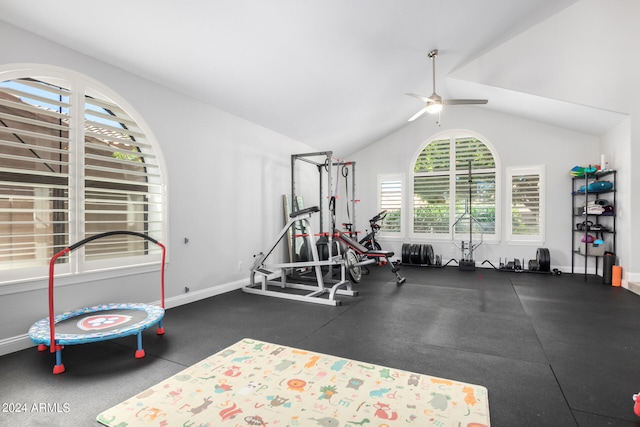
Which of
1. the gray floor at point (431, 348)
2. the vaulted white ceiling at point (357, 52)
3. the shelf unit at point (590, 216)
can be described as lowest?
the gray floor at point (431, 348)

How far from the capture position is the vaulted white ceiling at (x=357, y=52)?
280 centimetres

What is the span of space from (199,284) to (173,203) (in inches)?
46.4

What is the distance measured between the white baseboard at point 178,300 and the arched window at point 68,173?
0.53 m

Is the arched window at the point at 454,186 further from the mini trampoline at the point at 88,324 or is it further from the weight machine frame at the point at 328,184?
the mini trampoline at the point at 88,324

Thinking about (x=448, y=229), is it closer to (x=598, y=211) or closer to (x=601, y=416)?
(x=598, y=211)

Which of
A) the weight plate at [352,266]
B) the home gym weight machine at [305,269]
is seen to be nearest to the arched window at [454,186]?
the weight plate at [352,266]

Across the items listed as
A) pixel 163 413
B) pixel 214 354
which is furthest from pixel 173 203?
pixel 163 413

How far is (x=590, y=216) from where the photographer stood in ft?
20.3

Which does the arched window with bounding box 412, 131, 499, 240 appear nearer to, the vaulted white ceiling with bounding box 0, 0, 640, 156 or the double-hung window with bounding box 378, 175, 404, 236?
the double-hung window with bounding box 378, 175, 404, 236

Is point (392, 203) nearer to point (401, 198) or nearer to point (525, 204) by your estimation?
point (401, 198)

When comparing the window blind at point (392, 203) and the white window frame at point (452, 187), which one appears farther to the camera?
the window blind at point (392, 203)

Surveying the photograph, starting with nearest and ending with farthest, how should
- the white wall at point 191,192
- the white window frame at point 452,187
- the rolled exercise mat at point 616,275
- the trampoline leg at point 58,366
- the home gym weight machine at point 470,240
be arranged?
1. the trampoline leg at point 58,366
2. the white wall at point 191,192
3. the rolled exercise mat at point 616,275
4. the home gym weight machine at point 470,240
5. the white window frame at point 452,187

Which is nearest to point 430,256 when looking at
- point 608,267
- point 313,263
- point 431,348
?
point 608,267

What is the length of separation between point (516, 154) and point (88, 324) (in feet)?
25.4
